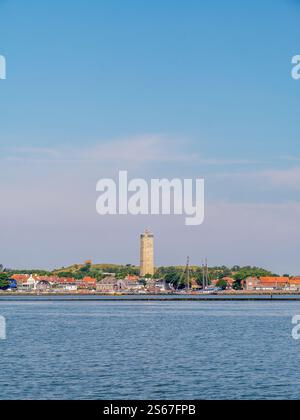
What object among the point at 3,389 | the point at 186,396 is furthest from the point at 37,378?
the point at 186,396

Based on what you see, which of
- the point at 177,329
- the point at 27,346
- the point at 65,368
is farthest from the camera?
the point at 177,329

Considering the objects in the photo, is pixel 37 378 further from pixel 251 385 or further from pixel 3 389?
pixel 251 385

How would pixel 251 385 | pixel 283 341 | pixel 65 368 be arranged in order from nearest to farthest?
pixel 251 385 → pixel 65 368 → pixel 283 341

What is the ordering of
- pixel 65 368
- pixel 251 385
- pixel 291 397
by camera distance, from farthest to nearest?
pixel 65 368, pixel 251 385, pixel 291 397

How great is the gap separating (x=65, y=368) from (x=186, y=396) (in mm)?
11141

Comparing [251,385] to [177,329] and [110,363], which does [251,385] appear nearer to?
[110,363]

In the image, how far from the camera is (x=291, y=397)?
3516cm

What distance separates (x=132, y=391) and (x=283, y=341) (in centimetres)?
3029

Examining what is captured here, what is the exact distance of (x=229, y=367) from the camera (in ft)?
148
